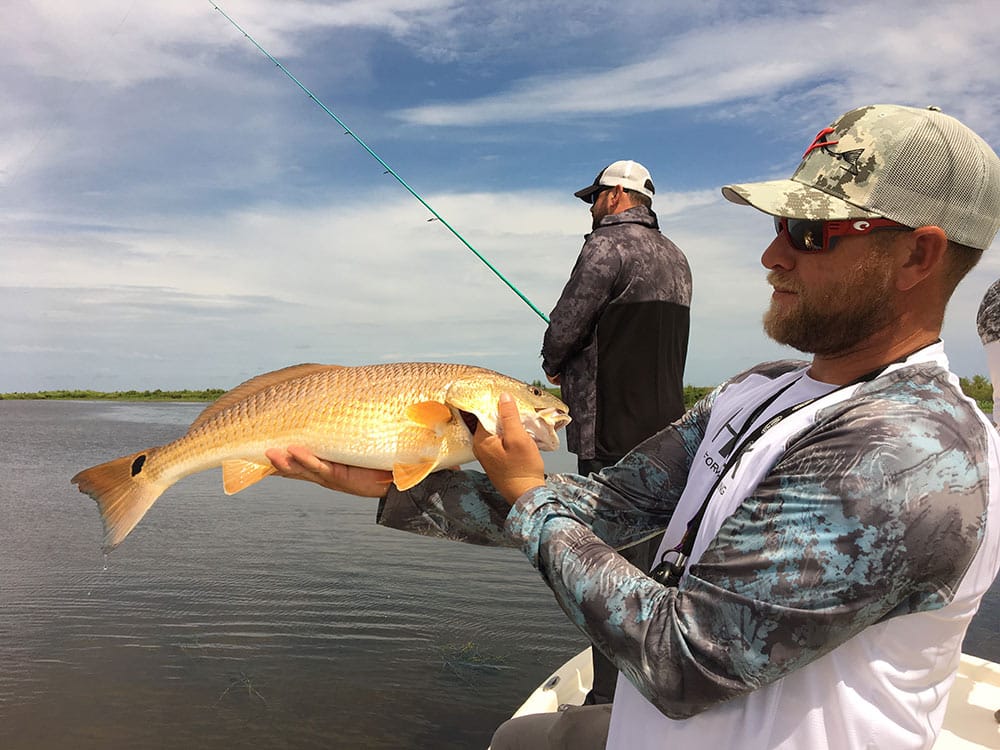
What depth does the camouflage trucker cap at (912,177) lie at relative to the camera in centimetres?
184

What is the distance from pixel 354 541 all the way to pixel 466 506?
1070 centimetres

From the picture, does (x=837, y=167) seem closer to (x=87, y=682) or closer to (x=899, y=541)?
(x=899, y=541)

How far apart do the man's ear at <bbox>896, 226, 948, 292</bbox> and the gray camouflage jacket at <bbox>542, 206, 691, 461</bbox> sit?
11.3 feet

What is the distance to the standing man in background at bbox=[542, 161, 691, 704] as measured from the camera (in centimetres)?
536

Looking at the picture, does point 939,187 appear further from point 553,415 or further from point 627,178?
point 627,178

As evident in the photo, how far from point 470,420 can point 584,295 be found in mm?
2501

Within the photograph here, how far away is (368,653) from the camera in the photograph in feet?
26.3

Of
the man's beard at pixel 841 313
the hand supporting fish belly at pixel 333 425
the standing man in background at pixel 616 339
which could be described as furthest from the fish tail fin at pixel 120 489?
the standing man in background at pixel 616 339

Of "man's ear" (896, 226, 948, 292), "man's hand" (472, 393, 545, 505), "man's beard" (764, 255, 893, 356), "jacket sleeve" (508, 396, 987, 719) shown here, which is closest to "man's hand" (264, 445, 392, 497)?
"man's hand" (472, 393, 545, 505)

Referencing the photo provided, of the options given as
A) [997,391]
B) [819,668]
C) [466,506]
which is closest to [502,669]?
[997,391]

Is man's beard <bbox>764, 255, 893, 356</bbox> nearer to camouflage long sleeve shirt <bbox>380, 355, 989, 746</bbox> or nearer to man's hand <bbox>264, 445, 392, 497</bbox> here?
camouflage long sleeve shirt <bbox>380, 355, 989, 746</bbox>

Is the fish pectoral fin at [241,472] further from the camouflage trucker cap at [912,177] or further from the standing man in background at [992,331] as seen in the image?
the standing man in background at [992,331]

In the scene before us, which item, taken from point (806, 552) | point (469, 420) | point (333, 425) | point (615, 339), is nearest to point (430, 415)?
point (469, 420)

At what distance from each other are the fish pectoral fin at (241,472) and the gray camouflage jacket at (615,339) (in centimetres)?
261
